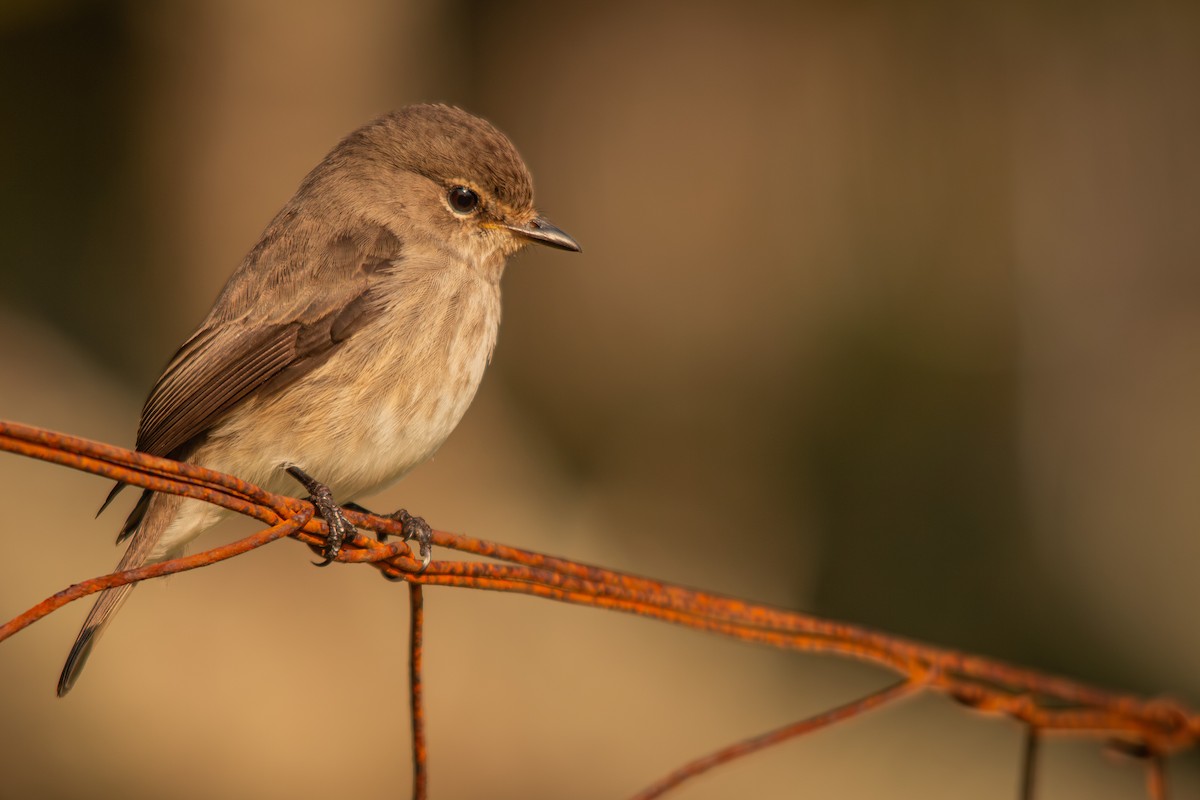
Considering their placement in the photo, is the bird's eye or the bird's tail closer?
the bird's tail

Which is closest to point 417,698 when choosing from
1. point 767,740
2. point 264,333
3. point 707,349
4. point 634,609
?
point 634,609

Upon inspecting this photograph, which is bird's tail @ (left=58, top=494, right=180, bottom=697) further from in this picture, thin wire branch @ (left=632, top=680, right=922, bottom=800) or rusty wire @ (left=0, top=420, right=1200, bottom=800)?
thin wire branch @ (left=632, top=680, right=922, bottom=800)

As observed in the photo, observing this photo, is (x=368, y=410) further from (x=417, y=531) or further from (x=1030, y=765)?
(x=1030, y=765)

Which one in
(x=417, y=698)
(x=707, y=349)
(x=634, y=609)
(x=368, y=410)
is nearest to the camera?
(x=417, y=698)

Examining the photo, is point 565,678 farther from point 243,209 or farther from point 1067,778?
point 243,209

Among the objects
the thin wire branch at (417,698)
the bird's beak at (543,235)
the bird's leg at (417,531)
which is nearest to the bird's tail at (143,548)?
the bird's leg at (417,531)

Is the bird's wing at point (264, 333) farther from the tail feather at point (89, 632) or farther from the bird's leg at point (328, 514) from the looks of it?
the tail feather at point (89, 632)

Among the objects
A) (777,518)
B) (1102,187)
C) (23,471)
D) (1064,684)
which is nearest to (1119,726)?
(1064,684)

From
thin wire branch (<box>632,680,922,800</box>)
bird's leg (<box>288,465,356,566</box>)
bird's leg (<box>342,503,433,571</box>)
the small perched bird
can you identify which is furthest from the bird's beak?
thin wire branch (<box>632,680,922,800</box>)
